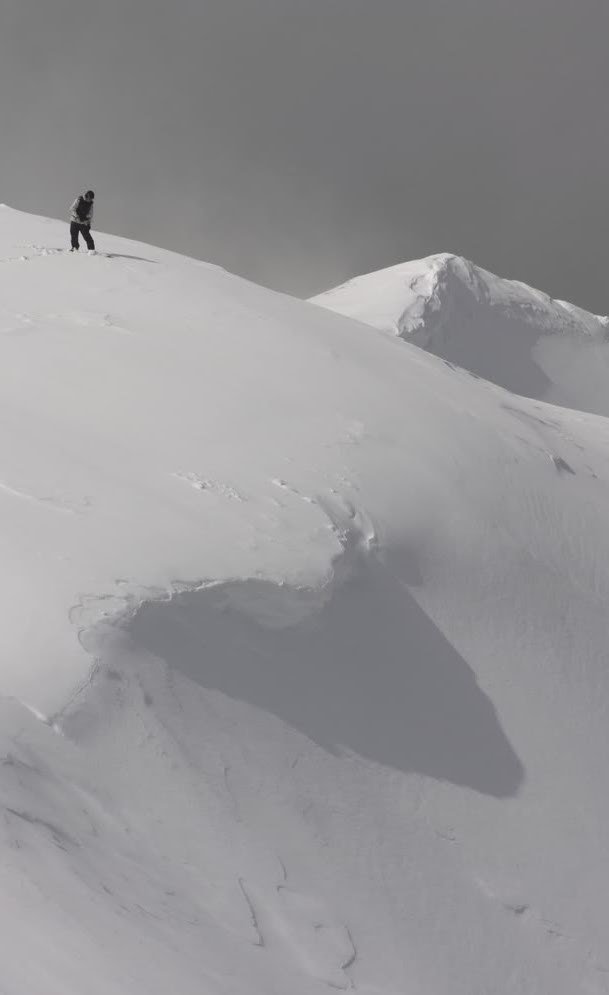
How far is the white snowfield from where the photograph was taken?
7.23m

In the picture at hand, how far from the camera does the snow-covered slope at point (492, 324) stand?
44062 millimetres

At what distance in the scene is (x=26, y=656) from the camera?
795 centimetres

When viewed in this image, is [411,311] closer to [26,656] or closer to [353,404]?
[353,404]

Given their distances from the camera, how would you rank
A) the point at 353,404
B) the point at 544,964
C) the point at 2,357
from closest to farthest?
the point at 544,964, the point at 2,357, the point at 353,404

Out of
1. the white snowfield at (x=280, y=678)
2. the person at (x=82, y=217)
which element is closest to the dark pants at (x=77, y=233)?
the person at (x=82, y=217)

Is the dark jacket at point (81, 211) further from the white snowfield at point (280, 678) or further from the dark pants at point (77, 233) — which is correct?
the white snowfield at point (280, 678)

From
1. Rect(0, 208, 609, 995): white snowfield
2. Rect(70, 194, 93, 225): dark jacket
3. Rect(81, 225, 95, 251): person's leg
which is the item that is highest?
Rect(70, 194, 93, 225): dark jacket

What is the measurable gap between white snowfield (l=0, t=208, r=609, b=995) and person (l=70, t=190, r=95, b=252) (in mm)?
2931

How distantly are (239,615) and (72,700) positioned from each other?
2.19 m

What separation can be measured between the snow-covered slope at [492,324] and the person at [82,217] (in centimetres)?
2346

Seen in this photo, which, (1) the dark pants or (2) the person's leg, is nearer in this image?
(1) the dark pants

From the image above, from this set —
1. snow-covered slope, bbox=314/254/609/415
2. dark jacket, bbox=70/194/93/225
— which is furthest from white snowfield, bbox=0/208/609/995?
snow-covered slope, bbox=314/254/609/415

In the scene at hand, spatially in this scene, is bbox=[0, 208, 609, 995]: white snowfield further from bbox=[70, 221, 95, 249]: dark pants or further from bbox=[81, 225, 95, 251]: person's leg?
bbox=[81, 225, 95, 251]: person's leg

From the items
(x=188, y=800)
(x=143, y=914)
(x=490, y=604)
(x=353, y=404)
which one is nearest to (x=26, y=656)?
(x=188, y=800)
